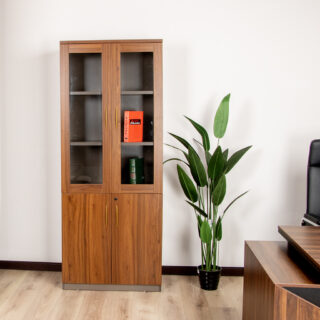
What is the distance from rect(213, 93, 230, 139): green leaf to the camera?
2500 millimetres

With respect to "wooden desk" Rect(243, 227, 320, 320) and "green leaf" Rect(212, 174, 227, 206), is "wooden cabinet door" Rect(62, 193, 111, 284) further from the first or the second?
"wooden desk" Rect(243, 227, 320, 320)

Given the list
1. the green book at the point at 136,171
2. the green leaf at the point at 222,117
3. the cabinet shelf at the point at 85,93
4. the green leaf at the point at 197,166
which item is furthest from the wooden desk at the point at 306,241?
the cabinet shelf at the point at 85,93

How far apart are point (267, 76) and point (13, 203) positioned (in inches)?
→ 90.9

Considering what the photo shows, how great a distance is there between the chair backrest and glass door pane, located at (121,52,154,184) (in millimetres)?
1049

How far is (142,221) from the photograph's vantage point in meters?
2.56

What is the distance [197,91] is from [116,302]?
1.68 meters

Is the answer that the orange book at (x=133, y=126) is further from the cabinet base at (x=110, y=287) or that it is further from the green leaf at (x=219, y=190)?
the cabinet base at (x=110, y=287)

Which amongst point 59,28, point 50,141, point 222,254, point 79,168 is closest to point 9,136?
point 50,141

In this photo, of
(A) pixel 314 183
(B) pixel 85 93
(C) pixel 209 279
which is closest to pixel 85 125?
(B) pixel 85 93

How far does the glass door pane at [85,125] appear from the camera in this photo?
8.33 feet

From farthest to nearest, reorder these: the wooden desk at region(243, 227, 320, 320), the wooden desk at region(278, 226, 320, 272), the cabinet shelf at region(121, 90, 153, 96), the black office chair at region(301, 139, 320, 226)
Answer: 1. the cabinet shelf at region(121, 90, 153, 96)
2. the black office chair at region(301, 139, 320, 226)
3. the wooden desk at region(278, 226, 320, 272)
4. the wooden desk at region(243, 227, 320, 320)

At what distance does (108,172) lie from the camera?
254cm

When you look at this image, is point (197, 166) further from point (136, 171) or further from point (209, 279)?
point (209, 279)

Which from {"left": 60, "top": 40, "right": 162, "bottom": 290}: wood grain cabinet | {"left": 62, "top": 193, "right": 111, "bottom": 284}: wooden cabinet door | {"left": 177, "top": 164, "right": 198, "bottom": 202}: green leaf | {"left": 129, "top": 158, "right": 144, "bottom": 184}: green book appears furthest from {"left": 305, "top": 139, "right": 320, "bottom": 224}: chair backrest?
{"left": 62, "top": 193, "right": 111, "bottom": 284}: wooden cabinet door
